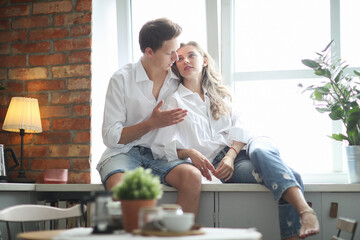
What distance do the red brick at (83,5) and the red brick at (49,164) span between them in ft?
3.52

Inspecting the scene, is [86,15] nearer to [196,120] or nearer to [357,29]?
[196,120]

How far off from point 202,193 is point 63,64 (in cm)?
141

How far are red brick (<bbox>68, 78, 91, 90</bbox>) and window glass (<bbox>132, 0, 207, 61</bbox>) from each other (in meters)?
0.52

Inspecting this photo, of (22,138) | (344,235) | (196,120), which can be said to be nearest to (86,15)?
(22,138)

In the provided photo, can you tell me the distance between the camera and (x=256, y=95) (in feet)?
11.2

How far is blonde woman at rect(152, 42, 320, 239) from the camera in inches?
95.0

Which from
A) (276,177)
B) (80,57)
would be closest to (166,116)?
(276,177)

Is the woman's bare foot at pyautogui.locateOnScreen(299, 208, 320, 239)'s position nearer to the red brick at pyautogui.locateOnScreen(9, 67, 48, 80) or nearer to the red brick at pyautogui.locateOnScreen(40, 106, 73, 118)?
the red brick at pyautogui.locateOnScreen(40, 106, 73, 118)

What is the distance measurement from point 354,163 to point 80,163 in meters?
1.77

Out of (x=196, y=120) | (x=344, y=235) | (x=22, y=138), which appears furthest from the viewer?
(x=22, y=138)

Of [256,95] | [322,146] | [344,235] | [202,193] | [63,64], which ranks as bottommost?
[344,235]

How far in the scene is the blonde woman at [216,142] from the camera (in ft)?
7.91

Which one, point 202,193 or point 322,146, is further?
point 322,146

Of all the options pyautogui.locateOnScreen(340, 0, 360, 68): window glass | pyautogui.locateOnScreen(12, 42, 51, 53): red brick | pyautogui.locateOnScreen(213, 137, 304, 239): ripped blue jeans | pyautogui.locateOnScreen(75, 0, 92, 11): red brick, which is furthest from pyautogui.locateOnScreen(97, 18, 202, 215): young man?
pyautogui.locateOnScreen(340, 0, 360, 68): window glass
